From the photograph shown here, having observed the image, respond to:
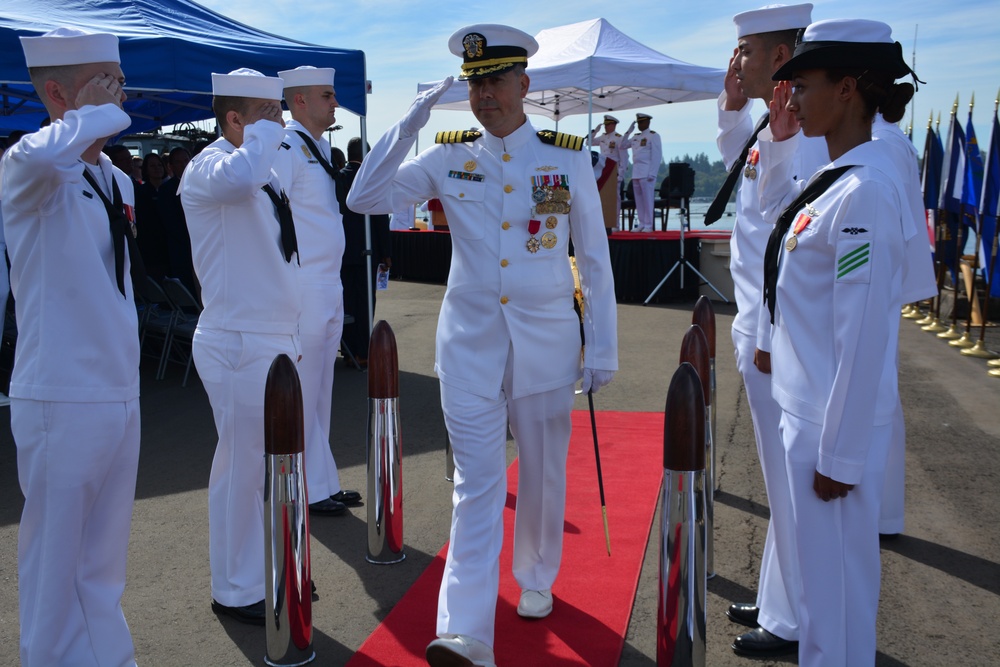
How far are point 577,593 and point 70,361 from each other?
2429mm

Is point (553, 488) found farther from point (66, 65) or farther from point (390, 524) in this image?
point (66, 65)

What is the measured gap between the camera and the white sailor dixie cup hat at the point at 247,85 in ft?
13.6

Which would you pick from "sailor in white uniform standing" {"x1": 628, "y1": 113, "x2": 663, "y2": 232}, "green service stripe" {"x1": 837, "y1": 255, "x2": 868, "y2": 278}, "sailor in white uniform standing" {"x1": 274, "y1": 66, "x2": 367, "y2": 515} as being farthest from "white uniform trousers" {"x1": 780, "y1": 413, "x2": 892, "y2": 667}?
"sailor in white uniform standing" {"x1": 628, "y1": 113, "x2": 663, "y2": 232}

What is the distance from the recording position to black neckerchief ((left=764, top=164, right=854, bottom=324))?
2.78 meters

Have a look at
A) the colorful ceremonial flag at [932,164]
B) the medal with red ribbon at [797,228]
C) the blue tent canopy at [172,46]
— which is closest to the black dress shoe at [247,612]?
the medal with red ribbon at [797,228]

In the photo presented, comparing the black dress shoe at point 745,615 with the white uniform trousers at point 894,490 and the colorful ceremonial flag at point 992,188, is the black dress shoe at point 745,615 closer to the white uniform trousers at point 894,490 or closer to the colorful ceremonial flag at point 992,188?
the white uniform trousers at point 894,490

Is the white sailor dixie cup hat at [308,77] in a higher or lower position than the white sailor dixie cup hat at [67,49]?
higher

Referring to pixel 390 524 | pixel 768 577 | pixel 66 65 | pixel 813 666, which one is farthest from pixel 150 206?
pixel 813 666

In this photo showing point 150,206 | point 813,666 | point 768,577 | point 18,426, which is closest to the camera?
point 813,666

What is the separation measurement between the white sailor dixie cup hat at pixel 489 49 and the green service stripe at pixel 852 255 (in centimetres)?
159

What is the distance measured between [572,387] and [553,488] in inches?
17.6

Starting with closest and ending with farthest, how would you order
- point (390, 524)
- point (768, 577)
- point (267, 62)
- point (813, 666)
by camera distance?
point (813, 666), point (768, 577), point (390, 524), point (267, 62)

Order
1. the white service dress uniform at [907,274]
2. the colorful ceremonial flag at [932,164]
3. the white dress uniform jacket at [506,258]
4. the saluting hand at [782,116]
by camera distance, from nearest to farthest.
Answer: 1. the saluting hand at [782,116]
2. the white dress uniform jacket at [506,258]
3. the white service dress uniform at [907,274]
4. the colorful ceremonial flag at [932,164]

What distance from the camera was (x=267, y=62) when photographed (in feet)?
25.9
